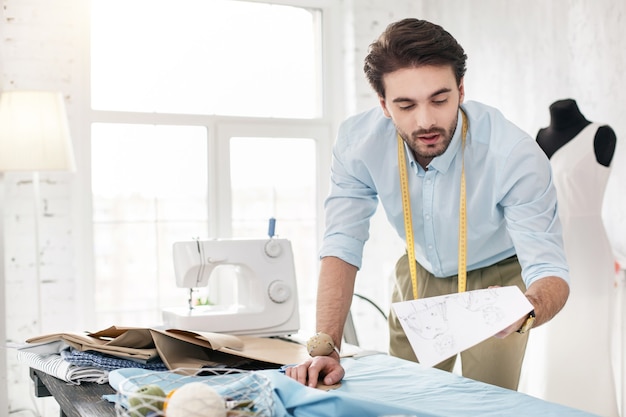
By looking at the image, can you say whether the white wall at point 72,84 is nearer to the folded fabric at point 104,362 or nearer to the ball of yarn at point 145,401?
the folded fabric at point 104,362

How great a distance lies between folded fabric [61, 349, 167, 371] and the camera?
5.72ft

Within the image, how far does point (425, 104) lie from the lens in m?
1.84

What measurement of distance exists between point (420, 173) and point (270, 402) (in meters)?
1.02

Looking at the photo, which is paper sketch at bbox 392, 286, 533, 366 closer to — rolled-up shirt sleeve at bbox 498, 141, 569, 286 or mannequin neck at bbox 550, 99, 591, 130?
rolled-up shirt sleeve at bbox 498, 141, 569, 286

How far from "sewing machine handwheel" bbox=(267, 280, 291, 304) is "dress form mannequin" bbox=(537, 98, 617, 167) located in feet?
4.85

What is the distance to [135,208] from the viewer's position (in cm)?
437

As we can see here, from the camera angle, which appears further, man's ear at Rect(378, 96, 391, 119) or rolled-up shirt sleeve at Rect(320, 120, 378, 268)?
rolled-up shirt sleeve at Rect(320, 120, 378, 268)

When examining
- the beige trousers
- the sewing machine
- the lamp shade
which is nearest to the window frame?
the lamp shade

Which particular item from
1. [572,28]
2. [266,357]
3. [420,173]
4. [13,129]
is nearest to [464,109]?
[420,173]

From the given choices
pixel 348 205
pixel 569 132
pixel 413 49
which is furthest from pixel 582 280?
pixel 413 49

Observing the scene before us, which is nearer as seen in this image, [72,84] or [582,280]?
[582,280]

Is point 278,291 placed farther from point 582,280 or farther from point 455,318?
point 582,280

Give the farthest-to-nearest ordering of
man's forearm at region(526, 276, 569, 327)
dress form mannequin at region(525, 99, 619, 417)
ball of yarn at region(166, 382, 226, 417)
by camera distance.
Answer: dress form mannequin at region(525, 99, 619, 417), man's forearm at region(526, 276, 569, 327), ball of yarn at region(166, 382, 226, 417)

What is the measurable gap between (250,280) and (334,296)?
0.57 m
